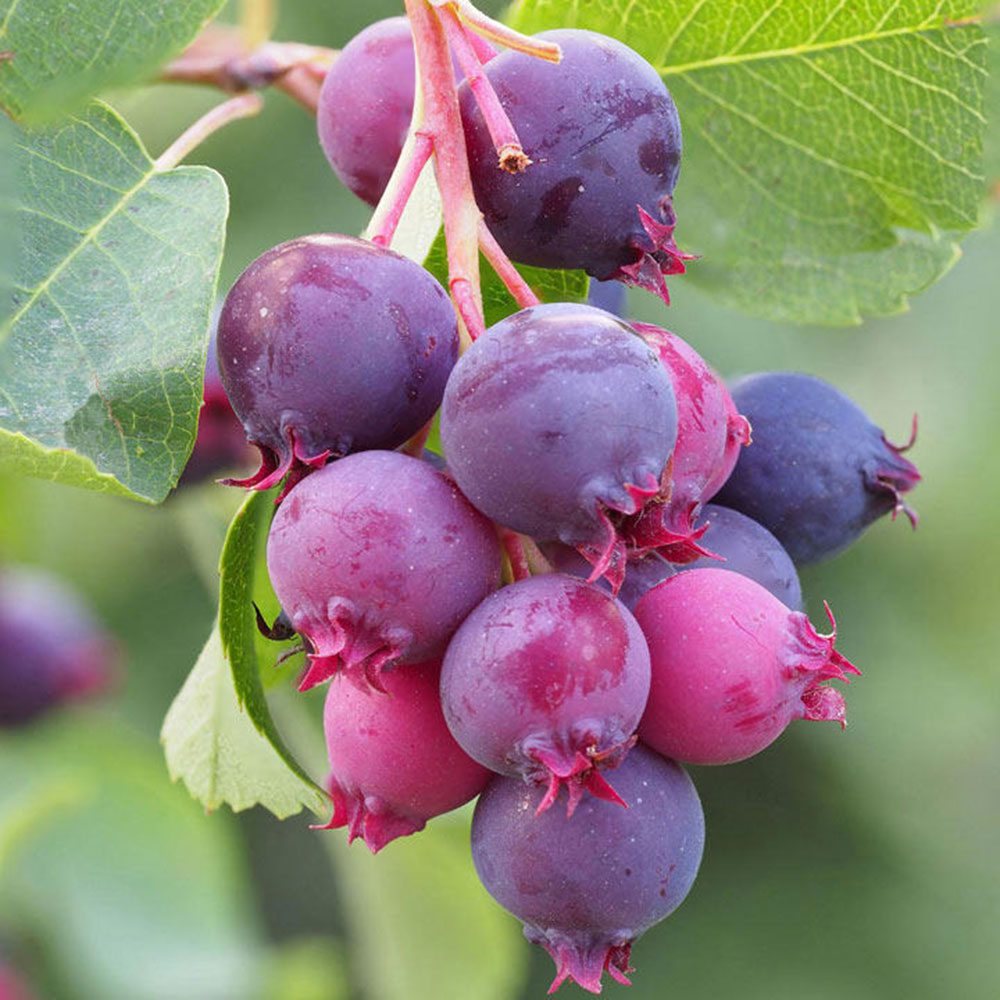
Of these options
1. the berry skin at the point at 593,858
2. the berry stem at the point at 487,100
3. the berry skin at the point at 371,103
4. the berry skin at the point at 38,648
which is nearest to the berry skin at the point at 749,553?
the berry skin at the point at 593,858

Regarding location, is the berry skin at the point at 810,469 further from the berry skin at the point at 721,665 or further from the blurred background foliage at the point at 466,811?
the blurred background foliage at the point at 466,811

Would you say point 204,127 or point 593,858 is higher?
point 204,127

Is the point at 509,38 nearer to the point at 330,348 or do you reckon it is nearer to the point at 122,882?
the point at 330,348

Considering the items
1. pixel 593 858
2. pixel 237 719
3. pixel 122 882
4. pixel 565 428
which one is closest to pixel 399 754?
pixel 593 858

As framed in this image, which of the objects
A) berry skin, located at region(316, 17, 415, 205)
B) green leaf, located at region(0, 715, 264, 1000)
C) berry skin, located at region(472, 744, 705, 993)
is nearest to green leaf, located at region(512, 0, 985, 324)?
berry skin, located at region(316, 17, 415, 205)

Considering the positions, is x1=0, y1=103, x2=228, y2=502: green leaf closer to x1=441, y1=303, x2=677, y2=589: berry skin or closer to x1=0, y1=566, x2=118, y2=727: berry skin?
x1=441, y1=303, x2=677, y2=589: berry skin

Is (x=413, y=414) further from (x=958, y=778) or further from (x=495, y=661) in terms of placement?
(x=958, y=778)
